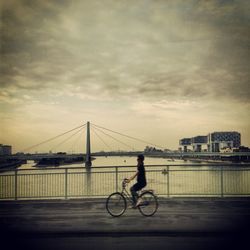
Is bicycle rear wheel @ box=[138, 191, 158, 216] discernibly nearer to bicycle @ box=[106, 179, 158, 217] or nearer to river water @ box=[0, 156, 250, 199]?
bicycle @ box=[106, 179, 158, 217]

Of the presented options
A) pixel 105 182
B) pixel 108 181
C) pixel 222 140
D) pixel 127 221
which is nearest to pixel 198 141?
pixel 222 140

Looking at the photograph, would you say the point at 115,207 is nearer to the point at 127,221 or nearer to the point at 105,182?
the point at 127,221

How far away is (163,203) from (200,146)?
190 meters

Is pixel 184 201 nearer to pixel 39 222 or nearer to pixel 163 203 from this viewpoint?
pixel 163 203

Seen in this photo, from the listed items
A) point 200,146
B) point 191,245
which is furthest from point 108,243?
point 200,146

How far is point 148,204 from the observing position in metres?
9.04

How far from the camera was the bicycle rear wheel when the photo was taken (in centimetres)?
902

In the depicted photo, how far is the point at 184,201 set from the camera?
37.7 ft

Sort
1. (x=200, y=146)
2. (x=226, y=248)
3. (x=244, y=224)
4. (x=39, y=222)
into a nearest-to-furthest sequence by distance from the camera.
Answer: (x=226, y=248)
(x=244, y=224)
(x=39, y=222)
(x=200, y=146)

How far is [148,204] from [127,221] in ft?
3.34

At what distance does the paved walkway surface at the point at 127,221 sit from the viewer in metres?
6.77

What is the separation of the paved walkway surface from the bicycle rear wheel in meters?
0.20

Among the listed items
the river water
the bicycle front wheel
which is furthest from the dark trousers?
the river water

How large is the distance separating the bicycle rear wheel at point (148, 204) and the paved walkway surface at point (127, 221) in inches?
7.9
